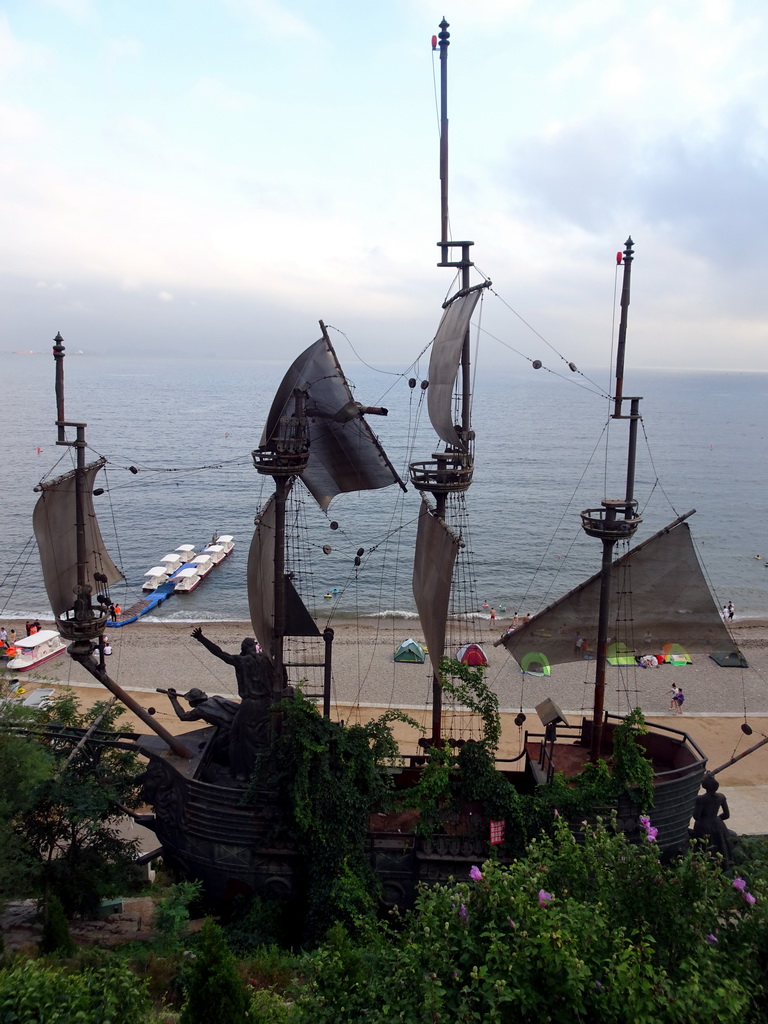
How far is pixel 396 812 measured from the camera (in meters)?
16.5

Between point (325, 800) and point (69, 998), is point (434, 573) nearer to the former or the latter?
point (325, 800)

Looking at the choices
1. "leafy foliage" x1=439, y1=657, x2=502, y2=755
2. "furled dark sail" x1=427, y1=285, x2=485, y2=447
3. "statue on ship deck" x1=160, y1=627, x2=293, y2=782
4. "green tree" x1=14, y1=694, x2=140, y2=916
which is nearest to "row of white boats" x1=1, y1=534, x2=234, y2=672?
"green tree" x1=14, y1=694, x2=140, y2=916

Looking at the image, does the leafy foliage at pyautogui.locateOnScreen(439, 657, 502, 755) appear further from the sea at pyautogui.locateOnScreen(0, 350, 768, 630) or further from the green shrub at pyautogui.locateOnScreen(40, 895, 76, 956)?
the green shrub at pyautogui.locateOnScreen(40, 895, 76, 956)

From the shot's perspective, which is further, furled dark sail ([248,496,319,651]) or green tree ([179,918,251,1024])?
furled dark sail ([248,496,319,651])

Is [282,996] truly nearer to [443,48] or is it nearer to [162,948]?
[162,948]

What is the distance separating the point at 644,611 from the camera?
797 inches

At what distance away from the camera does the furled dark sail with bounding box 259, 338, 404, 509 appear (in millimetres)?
17406

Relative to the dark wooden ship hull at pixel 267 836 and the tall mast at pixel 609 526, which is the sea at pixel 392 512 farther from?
the dark wooden ship hull at pixel 267 836

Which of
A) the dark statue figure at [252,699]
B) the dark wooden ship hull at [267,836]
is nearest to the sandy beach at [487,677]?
the dark statue figure at [252,699]

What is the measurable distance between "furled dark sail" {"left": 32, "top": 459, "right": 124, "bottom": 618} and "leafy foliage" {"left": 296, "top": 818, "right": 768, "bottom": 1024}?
11.0 metres

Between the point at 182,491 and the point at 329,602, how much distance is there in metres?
41.8

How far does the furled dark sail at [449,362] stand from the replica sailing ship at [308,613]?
5 centimetres

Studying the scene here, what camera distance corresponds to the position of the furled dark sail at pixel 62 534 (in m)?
17.1

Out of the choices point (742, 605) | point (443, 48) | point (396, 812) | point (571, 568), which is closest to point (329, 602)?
point (571, 568)
